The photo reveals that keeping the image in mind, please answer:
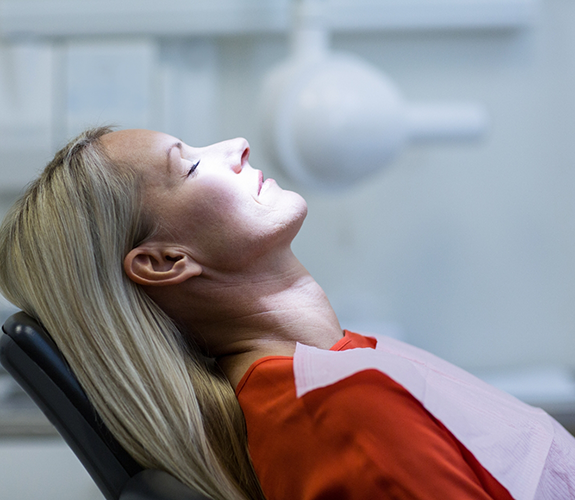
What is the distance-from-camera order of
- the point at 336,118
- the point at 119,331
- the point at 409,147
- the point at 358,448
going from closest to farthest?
1. the point at 358,448
2. the point at 119,331
3. the point at 336,118
4. the point at 409,147

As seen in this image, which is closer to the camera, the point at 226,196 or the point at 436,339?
the point at 226,196

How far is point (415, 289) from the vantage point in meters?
1.67

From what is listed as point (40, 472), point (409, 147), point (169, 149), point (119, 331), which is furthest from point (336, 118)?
point (40, 472)

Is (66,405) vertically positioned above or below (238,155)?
below

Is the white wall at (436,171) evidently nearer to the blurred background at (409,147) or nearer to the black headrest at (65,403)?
the blurred background at (409,147)

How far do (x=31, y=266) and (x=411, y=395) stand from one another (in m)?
0.49

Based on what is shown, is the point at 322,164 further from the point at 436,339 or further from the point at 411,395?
the point at 411,395

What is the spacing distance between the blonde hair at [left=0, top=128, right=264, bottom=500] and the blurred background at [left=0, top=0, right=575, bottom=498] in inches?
34.3

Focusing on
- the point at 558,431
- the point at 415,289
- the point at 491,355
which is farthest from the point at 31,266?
the point at 491,355

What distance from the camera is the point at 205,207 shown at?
30.2 inches

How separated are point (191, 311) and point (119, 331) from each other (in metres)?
0.10

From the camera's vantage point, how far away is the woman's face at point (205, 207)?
0.77m

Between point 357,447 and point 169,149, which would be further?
point 169,149

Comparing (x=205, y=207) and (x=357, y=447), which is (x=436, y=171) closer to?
(x=205, y=207)
